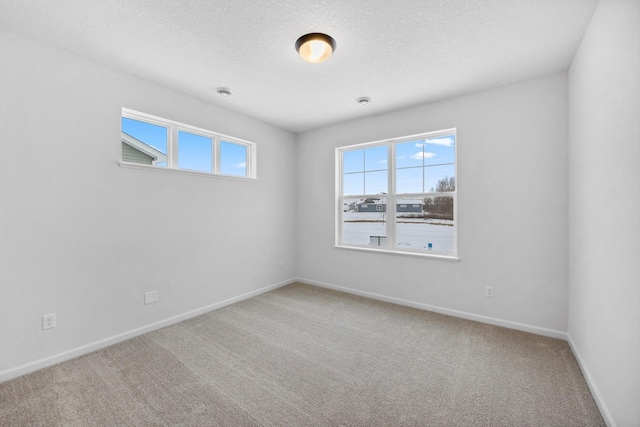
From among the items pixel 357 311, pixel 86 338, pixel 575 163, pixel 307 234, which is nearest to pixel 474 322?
pixel 357 311

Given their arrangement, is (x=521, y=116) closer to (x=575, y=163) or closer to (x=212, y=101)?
(x=575, y=163)

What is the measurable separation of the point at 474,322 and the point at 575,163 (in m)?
1.88

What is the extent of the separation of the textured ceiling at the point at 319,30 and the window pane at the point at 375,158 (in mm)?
990

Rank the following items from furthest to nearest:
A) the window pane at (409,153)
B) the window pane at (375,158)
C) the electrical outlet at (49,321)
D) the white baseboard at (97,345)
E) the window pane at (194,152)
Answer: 1. the window pane at (375,158)
2. the window pane at (409,153)
3. the window pane at (194,152)
4. the electrical outlet at (49,321)
5. the white baseboard at (97,345)

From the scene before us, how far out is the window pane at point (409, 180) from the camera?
3593mm

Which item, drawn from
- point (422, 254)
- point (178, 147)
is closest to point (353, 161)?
point (422, 254)

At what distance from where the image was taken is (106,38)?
83.6 inches

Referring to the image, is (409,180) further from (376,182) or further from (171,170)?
(171,170)

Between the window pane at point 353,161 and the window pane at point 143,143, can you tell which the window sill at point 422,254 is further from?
the window pane at point 143,143

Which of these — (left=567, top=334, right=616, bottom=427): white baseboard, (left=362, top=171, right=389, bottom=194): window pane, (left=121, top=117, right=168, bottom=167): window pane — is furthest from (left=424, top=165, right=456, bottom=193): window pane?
(left=121, top=117, right=168, bottom=167): window pane

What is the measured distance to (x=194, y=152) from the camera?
11.0 ft

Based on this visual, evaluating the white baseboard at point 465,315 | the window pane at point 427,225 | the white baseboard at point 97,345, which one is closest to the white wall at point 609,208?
the white baseboard at point 465,315

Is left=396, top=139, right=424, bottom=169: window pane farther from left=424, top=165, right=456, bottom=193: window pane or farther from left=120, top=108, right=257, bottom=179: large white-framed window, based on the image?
left=120, top=108, right=257, bottom=179: large white-framed window

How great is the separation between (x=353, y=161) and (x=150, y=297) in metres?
3.24
